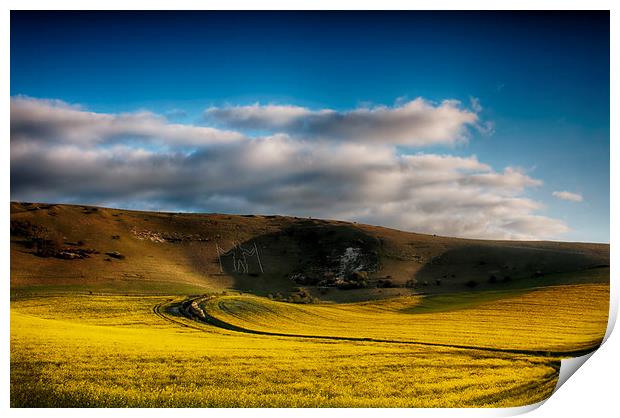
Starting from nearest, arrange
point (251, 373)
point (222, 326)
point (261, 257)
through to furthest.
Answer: point (251, 373) < point (222, 326) < point (261, 257)

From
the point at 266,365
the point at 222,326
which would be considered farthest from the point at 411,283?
the point at 266,365

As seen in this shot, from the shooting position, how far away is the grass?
1884 centimetres

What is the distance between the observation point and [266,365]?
2159 cm

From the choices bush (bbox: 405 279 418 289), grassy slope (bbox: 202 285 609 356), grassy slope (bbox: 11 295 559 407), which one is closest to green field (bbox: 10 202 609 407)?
grassy slope (bbox: 11 295 559 407)

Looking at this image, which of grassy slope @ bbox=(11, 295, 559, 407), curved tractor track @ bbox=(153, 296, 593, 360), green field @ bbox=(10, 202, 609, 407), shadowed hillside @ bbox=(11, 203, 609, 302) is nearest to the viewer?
grassy slope @ bbox=(11, 295, 559, 407)

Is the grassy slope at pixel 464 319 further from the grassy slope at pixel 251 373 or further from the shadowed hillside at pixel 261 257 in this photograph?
the shadowed hillside at pixel 261 257

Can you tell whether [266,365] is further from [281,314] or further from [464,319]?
[464,319]

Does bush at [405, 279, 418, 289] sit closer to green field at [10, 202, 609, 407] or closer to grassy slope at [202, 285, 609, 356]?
green field at [10, 202, 609, 407]

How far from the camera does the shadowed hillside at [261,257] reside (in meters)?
44.8

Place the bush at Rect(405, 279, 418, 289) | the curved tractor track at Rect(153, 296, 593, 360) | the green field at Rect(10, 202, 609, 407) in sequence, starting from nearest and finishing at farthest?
1. the green field at Rect(10, 202, 609, 407)
2. the curved tractor track at Rect(153, 296, 593, 360)
3. the bush at Rect(405, 279, 418, 289)

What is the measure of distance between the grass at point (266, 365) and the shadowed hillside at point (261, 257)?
11.5 m

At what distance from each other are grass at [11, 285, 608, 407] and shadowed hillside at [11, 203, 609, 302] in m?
11.5

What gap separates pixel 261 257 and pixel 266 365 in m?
41.8
